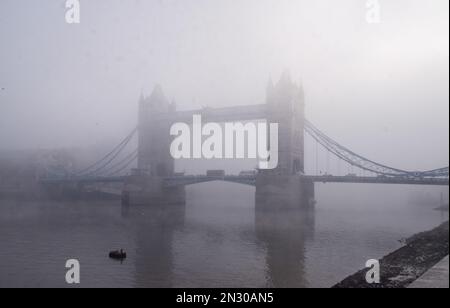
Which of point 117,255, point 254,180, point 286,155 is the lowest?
point 117,255

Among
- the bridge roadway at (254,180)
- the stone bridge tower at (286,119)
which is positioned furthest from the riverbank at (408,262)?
the stone bridge tower at (286,119)

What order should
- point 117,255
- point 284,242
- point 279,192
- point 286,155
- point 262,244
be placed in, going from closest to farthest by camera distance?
point 117,255 → point 262,244 → point 284,242 → point 279,192 → point 286,155

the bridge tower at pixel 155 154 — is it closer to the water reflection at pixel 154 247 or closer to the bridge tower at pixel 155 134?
the bridge tower at pixel 155 134

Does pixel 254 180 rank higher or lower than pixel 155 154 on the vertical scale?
lower

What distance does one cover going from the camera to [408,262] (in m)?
16.9

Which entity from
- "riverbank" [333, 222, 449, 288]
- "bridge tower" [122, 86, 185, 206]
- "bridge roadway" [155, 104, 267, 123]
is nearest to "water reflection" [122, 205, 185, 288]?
"riverbank" [333, 222, 449, 288]

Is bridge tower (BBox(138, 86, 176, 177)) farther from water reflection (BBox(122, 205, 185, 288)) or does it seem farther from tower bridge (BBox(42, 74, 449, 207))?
water reflection (BBox(122, 205, 185, 288))

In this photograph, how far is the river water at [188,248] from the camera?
14.1 m

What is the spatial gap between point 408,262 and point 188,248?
30.8ft

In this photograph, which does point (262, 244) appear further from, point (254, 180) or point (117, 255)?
point (254, 180)

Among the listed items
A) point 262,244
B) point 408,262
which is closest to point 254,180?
point 262,244

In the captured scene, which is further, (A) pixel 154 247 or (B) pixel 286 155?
(B) pixel 286 155

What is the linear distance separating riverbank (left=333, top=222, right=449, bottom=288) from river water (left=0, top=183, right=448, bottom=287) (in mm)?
758
